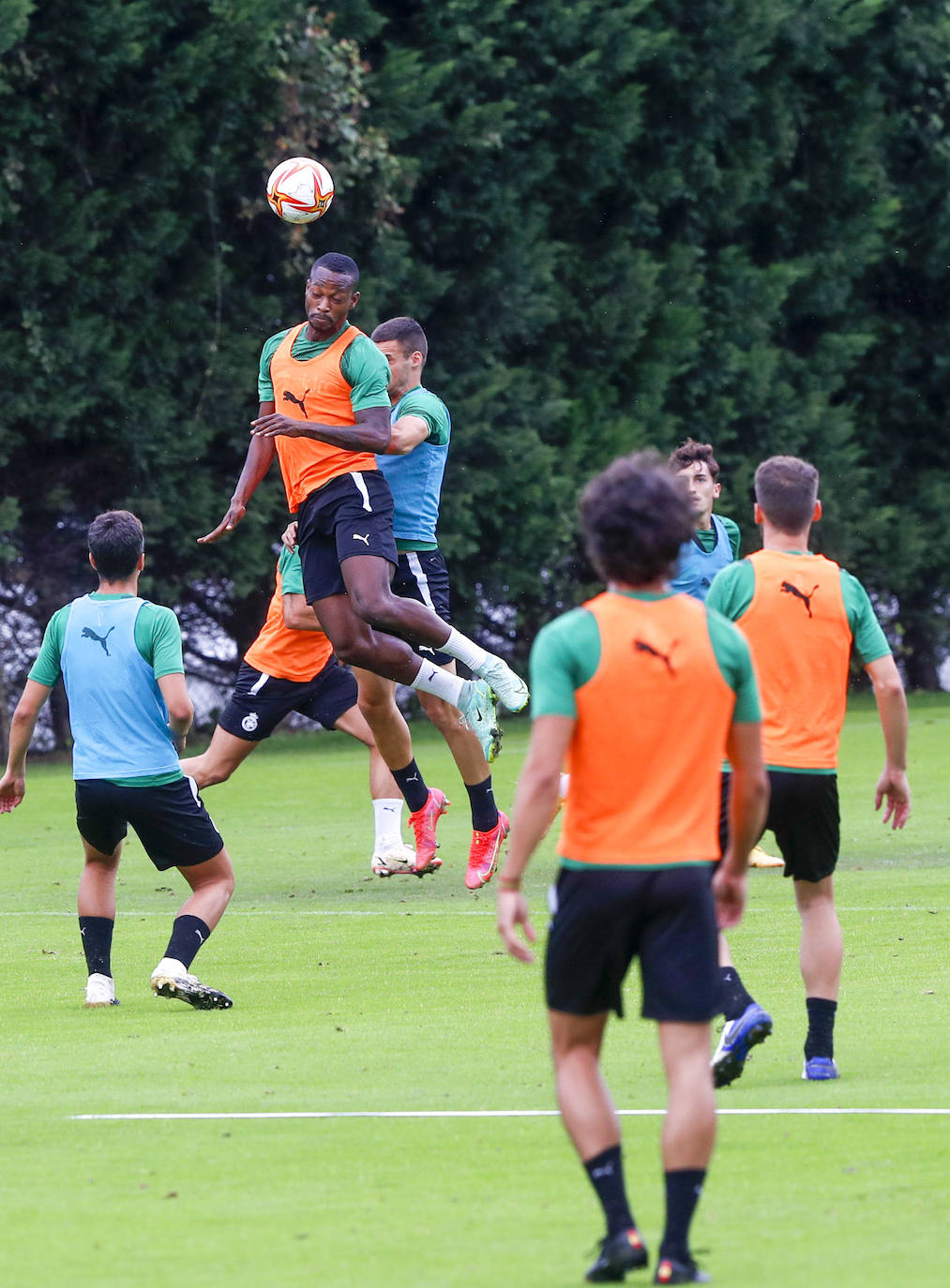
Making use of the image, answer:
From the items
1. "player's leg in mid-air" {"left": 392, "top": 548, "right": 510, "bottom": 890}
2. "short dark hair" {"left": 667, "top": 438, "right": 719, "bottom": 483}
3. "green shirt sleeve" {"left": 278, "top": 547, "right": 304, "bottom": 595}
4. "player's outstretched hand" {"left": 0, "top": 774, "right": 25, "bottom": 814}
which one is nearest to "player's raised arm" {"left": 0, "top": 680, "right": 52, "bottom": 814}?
"player's outstretched hand" {"left": 0, "top": 774, "right": 25, "bottom": 814}

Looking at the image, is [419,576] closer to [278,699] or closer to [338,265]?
[278,699]

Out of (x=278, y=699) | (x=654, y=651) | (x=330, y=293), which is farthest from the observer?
(x=278, y=699)

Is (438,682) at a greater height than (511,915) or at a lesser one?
lesser

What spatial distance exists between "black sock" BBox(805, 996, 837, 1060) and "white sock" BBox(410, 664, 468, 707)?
14.3 ft

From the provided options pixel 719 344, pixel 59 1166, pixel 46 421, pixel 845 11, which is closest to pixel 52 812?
pixel 46 421

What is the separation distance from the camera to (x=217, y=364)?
2344cm

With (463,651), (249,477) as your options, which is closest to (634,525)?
(463,651)

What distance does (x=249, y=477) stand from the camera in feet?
37.6

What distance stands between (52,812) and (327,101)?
9896 millimetres

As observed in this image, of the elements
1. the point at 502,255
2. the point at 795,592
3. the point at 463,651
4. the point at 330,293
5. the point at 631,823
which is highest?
the point at 502,255

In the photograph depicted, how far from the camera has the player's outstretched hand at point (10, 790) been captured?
8438 millimetres

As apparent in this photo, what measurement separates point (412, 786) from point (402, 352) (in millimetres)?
2399

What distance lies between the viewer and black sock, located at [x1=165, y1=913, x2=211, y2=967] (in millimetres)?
8422

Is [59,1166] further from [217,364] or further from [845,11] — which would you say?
[845,11]
